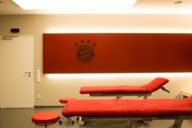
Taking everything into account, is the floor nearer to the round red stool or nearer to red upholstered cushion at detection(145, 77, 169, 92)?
red upholstered cushion at detection(145, 77, 169, 92)

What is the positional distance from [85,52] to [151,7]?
6.01ft

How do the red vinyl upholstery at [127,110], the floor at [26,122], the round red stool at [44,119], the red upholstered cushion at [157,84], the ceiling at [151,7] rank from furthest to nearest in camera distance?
the ceiling at [151,7] < the floor at [26,122] < the red upholstered cushion at [157,84] < the round red stool at [44,119] < the red vinyl upholstery at [127,110]

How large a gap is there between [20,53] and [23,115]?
4.98 feet

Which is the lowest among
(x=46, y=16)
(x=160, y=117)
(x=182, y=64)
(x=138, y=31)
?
(x=160, y=117)

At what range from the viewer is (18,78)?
5.91 metres

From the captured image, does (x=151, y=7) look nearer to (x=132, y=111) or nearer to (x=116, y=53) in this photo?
(x=116, y=53)

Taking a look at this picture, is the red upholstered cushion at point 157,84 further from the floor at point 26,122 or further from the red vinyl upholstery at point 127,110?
the red vinyl upholstery at point 127,110

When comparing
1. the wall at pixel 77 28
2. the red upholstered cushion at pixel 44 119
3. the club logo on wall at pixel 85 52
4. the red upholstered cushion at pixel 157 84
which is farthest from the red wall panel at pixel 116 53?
Result: the red upholstered cushion at pixel 44 119

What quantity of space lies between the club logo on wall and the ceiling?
3.20 feet

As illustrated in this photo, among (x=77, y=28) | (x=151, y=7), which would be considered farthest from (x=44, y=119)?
(x=151, y=7)

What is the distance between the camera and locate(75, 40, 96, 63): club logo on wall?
5.90 metres

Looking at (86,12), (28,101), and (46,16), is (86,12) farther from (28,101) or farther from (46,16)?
(28,101)

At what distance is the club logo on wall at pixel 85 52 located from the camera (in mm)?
5902

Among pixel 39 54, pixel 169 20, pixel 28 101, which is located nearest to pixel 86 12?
pixel 39 54
